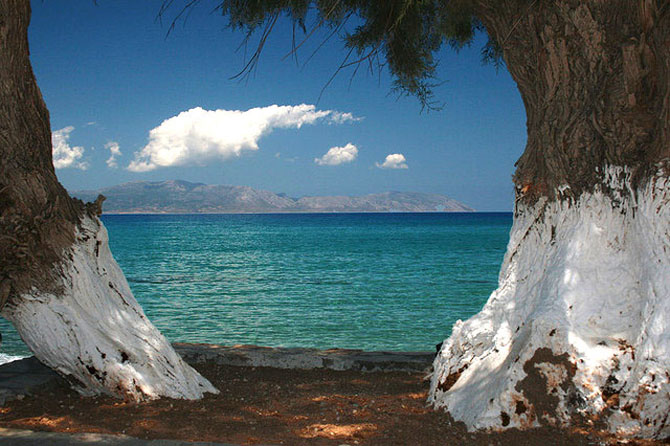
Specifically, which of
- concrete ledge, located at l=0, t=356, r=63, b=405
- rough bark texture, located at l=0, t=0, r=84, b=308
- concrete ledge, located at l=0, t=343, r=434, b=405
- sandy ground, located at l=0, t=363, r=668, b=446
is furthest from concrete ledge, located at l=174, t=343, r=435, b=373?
rough bark texture, located at l=0, t=0, r=84, b=308

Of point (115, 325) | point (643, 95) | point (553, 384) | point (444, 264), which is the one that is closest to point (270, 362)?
point (115, 325)

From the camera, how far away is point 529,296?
3.73 m

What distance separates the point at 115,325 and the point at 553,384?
3073mm

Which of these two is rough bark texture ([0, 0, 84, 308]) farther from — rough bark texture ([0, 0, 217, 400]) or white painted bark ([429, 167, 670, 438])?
white painted bark ([429, 167, 670, 438])

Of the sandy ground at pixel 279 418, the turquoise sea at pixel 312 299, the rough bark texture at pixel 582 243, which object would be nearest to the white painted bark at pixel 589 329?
the rough bark texture at pixel 582 243

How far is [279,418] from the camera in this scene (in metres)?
3.62

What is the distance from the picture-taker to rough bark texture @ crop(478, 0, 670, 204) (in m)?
3.34

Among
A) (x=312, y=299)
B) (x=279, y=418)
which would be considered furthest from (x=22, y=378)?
(x=312, y=299)

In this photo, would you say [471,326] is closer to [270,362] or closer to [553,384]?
[553,384]

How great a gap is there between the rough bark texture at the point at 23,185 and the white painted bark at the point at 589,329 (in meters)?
3.01

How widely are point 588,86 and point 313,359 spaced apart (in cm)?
369

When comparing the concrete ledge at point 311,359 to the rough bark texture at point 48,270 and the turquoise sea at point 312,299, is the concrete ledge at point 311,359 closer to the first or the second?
the rough bark texture at point 48,270

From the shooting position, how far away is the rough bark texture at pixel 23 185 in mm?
3750

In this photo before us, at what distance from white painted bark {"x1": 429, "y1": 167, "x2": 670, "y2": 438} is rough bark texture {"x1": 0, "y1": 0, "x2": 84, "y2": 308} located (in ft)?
9.89
